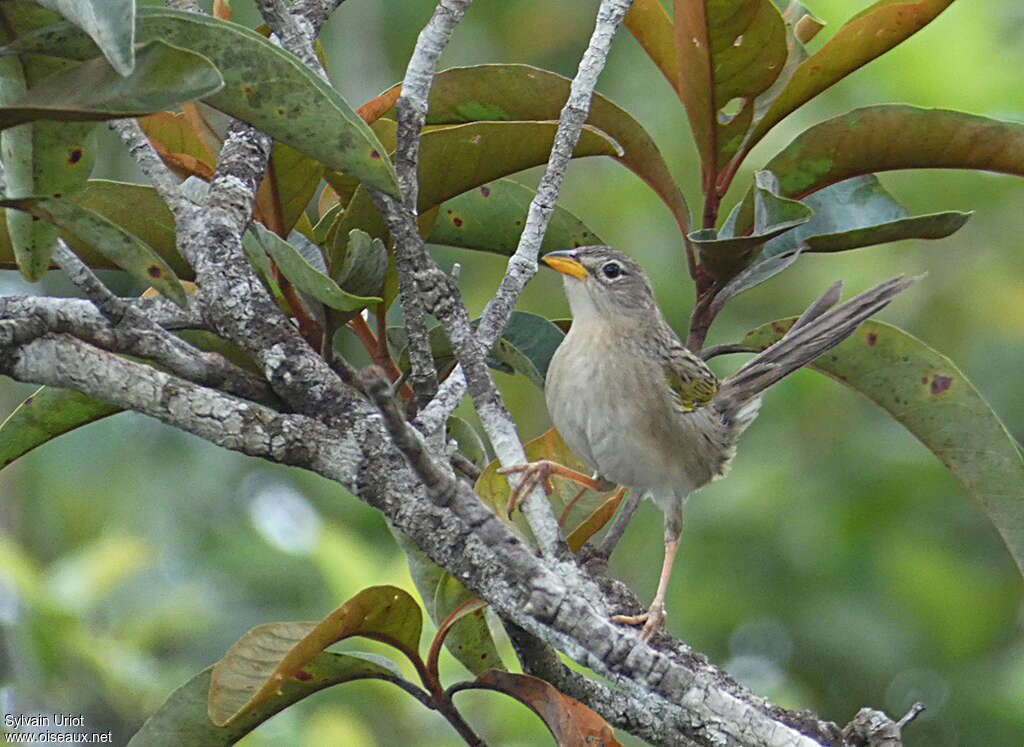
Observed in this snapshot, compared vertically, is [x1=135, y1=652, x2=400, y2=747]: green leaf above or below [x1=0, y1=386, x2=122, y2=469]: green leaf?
below

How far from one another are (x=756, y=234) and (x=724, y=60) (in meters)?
0.48

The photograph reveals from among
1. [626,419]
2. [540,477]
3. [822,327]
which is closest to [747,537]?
[626,419]

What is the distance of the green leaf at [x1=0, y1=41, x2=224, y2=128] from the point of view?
1.37 metres

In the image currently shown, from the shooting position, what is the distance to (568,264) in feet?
12.2

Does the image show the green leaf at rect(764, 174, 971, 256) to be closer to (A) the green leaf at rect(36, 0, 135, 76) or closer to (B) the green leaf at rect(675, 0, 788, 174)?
(B) the green leaf at rect(675, 0, 788, 174)

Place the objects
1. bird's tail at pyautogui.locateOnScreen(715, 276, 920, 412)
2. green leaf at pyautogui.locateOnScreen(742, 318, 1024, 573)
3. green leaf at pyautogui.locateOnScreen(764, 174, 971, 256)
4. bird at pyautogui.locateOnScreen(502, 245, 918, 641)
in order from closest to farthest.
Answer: green leaf at pyautogui.locateOnScreen(764, 174, 971, 256) < green leaf at pyautogui.locateOnScreen(742, 318, 1024, 573) < bird's tail at pyautogui.locateOnScreen(715, 276, 920, 412) < bird at pyautogui.locateOnScreen(502, 245, 918, 641)

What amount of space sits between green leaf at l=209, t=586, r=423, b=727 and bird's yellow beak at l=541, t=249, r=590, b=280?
1.53 metres

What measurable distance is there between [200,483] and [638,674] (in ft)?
17.1

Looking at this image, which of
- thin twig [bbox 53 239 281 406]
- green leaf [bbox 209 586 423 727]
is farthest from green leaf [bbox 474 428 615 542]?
thin twig [bbox 53 239 281 406]

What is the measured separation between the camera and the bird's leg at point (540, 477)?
213 cm

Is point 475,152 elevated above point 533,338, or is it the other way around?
point 475,152

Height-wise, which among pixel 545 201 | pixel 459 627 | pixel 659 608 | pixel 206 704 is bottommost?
pixel 206 704

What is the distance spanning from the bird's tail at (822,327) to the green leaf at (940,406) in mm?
50

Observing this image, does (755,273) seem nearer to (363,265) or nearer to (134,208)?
(363,265)
